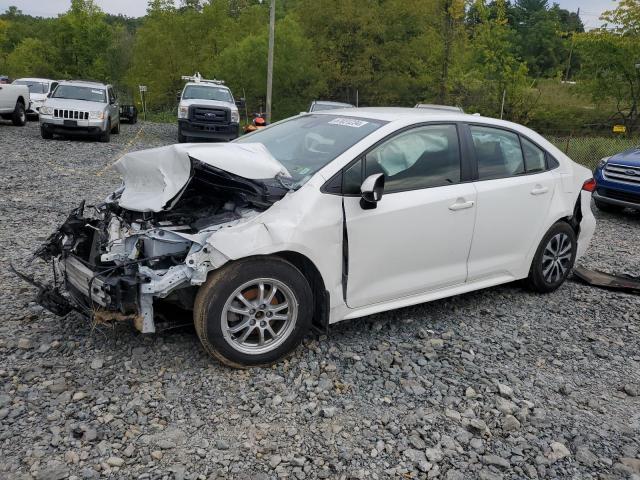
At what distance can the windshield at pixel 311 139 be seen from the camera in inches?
160

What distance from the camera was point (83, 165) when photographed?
12.2 metres

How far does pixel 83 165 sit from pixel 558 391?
11.0 m

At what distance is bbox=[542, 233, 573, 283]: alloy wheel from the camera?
528cm

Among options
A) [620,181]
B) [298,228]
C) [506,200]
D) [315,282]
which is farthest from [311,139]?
[620,181]

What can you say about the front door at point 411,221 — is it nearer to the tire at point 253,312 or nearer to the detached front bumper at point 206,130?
the tire at point 253,312

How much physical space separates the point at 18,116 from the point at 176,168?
59.5 ft

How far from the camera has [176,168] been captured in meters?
3.73

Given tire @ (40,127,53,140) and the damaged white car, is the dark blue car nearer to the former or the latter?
the damaged white car

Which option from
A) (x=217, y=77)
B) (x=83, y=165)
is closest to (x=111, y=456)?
(x=83, y=165)

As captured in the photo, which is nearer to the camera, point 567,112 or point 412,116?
point 412,116

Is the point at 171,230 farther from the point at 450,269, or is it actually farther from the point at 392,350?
the point at 450,269

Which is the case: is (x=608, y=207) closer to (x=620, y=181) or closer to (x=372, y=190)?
(x=620, y=181)

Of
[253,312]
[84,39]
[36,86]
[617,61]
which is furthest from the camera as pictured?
[84,39]

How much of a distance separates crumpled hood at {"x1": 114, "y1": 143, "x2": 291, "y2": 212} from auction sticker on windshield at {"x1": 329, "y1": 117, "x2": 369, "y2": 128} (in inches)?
30.5
